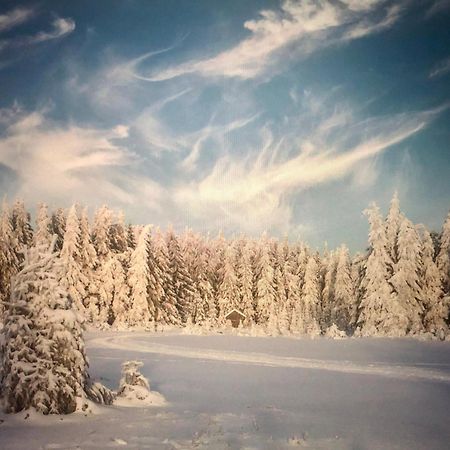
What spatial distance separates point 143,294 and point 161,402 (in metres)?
42.0

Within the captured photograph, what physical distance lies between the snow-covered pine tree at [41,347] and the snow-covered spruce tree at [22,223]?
55173mm

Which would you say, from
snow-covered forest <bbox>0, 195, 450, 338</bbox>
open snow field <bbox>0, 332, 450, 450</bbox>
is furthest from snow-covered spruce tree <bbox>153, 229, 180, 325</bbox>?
open snow field <bbox>0, 332, 450, 450</bbox>

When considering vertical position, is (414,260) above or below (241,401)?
above

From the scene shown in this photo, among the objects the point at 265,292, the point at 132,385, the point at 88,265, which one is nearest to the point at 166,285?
the point at 88,265

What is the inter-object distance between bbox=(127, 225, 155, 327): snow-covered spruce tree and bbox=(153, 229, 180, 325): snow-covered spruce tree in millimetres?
4488

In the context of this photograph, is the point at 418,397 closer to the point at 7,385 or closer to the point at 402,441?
the point at 402,441

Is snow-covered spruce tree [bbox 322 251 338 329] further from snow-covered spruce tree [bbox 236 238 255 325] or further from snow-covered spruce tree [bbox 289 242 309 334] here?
snow-covered spruce tree [bbox 236 238 255 325]

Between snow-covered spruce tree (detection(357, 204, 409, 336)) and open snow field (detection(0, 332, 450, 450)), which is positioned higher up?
snow-covered spruce tree (detection(357, 204, 409, 336))

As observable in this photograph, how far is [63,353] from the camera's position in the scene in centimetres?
971

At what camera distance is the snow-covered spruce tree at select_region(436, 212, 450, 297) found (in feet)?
140

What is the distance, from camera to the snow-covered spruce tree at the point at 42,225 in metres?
57.0

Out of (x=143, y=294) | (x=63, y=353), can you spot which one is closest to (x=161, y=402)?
(x=63, y=353)

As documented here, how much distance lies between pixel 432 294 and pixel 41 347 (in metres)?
40.6

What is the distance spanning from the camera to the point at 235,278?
71000mm
